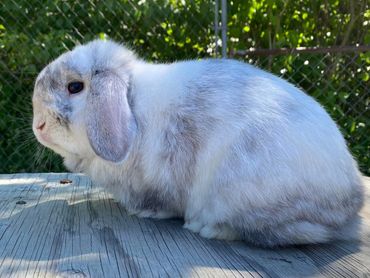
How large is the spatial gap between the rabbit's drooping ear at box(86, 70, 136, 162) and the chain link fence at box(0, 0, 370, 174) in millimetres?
1926

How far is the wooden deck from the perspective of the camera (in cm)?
126

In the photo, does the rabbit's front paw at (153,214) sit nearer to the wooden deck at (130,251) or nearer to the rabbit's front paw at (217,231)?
the wooden deck at (130,251)

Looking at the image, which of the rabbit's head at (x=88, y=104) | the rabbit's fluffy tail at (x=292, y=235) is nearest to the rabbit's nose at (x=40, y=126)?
the rabbit's head at (x=88, y=104)

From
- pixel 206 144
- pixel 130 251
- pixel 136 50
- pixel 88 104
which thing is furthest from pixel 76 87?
pixel 136 50

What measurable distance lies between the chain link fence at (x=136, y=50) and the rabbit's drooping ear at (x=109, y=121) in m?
1.93

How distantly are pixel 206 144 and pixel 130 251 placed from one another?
0.37 metres

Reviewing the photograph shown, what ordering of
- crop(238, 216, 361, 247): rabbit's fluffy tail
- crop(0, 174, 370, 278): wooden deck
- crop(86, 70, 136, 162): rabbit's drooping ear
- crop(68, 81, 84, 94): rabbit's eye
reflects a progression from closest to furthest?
crop(0, 174, 370, 278): wooden deck < crop(238, 216, 361, 247): rabbit's fluffy tail < crop(86, 70, 136, 162): rabbit's drooping ear < crop(68, 81, 84, 94): rabbit's eye

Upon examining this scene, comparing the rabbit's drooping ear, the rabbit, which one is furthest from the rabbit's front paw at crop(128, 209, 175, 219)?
the rabbit's drooping ear

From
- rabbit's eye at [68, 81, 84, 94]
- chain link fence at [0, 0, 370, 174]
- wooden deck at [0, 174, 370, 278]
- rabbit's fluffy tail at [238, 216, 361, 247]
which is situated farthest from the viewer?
chain link fence at [0, 0, 370, 174]

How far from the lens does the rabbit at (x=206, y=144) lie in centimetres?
143

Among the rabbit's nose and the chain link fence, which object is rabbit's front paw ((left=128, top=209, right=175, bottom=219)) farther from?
the chain link fence

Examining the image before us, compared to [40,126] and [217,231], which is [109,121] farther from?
[217,231]

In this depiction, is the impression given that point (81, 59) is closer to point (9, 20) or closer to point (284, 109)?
point (284, 109)

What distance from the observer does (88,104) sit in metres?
1.61
